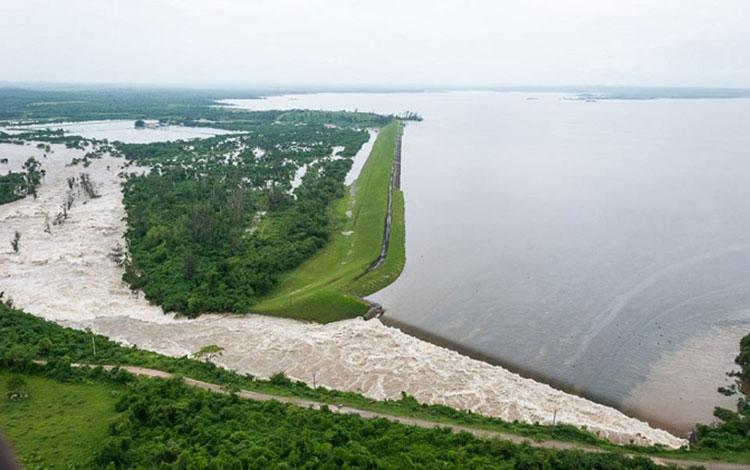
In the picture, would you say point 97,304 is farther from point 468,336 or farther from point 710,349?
point 710,349

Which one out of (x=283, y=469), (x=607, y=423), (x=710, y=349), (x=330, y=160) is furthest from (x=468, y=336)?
(x=330, y=160)

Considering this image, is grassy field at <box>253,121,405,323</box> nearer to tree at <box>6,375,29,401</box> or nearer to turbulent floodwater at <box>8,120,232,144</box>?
A: tree at <box>6,375,29,401</box>

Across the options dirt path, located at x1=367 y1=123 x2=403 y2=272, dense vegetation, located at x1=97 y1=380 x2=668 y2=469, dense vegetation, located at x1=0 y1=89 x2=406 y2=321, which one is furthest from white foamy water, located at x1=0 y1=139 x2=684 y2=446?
dirt path, located at x1=367 y1=123 x2=403 y2=272

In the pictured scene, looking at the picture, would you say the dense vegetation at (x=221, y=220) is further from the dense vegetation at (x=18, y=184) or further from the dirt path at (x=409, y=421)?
Result: the dense vegetation at (x=18, y=184)

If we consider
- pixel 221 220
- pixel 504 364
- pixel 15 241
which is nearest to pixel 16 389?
pixel 504 364

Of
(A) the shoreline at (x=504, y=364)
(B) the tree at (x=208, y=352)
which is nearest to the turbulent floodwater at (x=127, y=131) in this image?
(B) the tree at (x=208, y=352)
